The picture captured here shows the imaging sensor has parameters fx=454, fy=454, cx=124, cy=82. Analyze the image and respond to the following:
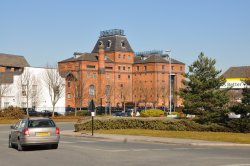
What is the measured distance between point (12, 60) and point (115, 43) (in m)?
25.8

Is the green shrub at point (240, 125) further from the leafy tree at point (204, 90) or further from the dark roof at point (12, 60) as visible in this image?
the dark roof at point (12, 60)

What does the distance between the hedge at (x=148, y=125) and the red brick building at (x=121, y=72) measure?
60975 mm

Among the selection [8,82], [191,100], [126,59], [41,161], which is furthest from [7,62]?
[41,161]

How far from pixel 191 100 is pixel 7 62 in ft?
247

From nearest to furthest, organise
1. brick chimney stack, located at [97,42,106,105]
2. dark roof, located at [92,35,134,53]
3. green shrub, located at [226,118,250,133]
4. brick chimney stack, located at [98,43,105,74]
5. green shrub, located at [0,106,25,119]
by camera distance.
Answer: green shrub, located at [226,118,250,133], green shrub, located at [0,106,25,119], brick chimney stack, located at [97,42,106,105], brick chimney stack, located at [98,43,105,74], dark roof, located at [92,35,134,53]

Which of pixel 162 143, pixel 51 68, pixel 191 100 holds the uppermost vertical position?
pixel 51 68

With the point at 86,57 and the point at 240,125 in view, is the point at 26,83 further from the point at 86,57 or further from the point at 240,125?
the point at 240,125

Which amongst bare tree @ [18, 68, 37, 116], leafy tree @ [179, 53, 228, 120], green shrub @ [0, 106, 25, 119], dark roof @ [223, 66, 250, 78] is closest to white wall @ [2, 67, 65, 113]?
bare tree @ [18, 68, 37, 116]

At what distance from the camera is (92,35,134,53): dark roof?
115 meters

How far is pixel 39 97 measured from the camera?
83.3 meters

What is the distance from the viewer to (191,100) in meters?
36.0

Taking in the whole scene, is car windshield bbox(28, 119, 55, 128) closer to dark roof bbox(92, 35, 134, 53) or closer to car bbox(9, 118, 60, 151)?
car bbox(9, 118, 60, 151)

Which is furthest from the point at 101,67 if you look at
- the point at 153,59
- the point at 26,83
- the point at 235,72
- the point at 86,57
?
the point at 235,72

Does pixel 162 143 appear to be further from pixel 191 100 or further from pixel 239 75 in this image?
pixel 239 75
